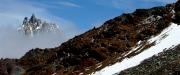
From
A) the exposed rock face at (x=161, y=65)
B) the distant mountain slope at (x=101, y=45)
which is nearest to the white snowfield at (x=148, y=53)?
the exposed rock face at (x=161, y=65)

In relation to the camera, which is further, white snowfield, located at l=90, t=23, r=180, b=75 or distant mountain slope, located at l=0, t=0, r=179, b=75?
distant mountain slope, located at l=0, t=0, r=179, b=75

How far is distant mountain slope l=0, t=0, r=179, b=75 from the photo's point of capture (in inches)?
4139

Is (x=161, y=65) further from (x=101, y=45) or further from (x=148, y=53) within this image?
(x=101, y=45)

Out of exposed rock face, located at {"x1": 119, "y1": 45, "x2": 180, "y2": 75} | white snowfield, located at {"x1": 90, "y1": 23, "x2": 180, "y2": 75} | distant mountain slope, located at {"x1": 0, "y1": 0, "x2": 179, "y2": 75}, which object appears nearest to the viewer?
exposed rock face, located at {"x1": 119, "y1": 45, "x2": 180, "y2": 75}

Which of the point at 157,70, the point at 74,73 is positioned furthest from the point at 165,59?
the point at 74,73

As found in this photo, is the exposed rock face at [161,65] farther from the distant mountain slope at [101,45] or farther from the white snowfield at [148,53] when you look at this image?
the distant mountain slope at [101,45]

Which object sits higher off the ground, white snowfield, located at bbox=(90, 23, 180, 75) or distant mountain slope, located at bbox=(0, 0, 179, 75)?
distant mountain slope, located at bbox=(0, 0, 179, 75)

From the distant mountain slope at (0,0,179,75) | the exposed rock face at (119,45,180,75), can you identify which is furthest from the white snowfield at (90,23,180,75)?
the distant mountain slope at (0,0,179,75)

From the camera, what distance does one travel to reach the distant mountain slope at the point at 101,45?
105125 millimetres

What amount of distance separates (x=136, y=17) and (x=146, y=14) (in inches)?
98.1

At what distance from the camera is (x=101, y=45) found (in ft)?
372

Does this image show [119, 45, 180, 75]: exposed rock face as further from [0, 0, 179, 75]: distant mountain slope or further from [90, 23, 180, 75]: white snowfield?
[0, 0, 179, 75]: distant mountain slope

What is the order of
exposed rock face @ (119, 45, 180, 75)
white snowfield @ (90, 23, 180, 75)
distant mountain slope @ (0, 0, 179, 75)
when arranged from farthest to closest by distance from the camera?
1. distant mountain slope @ (0, 0, 179, 75)
2. white snowfield @ (90, 23, 180, 75)
3. exposed rock face @ (119, 45, 180, 75)

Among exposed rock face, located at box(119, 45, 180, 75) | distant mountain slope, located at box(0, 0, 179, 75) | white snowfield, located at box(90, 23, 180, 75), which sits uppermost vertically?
distant mountain slope, located at box(0, 0, 179, 75)
